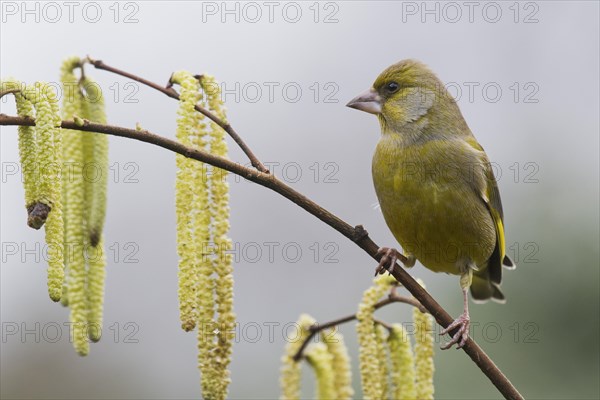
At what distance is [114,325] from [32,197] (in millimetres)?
5177

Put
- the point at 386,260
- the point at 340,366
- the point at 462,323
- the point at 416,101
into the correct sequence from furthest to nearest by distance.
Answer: the point at 416,101
the point at 462,323
the point at 386,260
the point at 340,366

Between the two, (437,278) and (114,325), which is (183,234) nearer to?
(437,278)

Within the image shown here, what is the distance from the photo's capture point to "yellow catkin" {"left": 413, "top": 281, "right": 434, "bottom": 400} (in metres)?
2.35

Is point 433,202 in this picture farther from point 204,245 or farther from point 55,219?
point 55,219

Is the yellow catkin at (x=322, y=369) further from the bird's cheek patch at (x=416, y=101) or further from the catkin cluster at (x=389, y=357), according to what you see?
the bird's cheek patch at (x=416, y=101)

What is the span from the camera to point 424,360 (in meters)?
2.39

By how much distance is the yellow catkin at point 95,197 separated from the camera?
2.05 meters

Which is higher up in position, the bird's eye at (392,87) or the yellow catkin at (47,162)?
the bird's eye at (392,87)

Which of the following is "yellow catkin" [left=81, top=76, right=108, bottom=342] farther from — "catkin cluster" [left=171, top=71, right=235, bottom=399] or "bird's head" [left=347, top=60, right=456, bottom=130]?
"bird's head" [left=347, top=60, right=456, bottom=130]

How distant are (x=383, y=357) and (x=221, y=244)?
1.93 ft

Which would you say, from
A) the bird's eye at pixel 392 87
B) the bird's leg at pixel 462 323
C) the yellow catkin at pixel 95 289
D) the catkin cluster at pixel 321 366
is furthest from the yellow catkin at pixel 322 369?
the bird's eye at pixel 392 87

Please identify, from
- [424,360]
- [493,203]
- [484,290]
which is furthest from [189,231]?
[484,290]

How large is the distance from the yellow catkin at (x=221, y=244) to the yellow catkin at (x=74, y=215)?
321mm

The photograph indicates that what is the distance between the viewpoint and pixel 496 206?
3.93 meters
